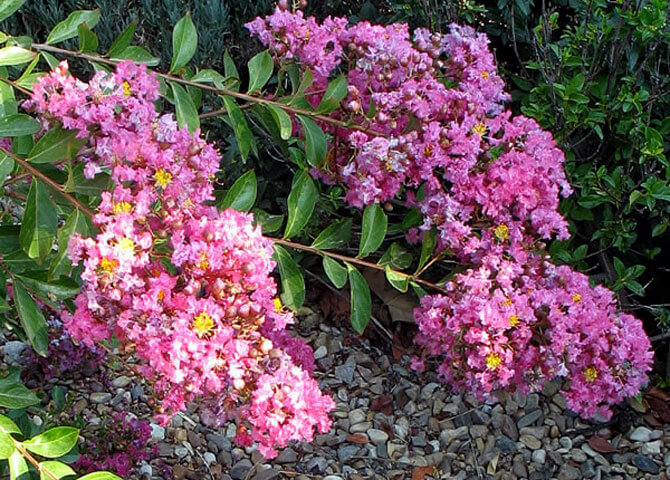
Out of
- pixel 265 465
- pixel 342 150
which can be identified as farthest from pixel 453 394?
pixel 342 150

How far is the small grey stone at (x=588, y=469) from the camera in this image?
243 centimetres

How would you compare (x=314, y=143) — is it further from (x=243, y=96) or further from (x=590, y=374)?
(x=590, y=374)

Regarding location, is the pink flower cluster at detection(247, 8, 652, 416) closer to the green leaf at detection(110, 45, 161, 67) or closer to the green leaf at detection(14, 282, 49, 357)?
the green leaf at detection(110, 45, 161, 67)

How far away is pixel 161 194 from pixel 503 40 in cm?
163

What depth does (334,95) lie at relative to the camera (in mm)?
1744

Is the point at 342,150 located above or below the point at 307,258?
above

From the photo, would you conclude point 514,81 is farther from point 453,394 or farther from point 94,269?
point 94,269

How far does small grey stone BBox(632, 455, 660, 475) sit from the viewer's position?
2.43 m

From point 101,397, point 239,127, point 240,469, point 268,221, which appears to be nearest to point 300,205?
point 268,221

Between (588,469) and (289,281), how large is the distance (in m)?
1.23

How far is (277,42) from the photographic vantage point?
6.08 feet

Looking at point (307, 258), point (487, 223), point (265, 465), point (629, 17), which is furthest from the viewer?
point (307, 258)

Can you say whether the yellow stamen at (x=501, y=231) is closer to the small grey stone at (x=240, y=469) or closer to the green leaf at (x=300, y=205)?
the green leaf at (x=300, y=205)

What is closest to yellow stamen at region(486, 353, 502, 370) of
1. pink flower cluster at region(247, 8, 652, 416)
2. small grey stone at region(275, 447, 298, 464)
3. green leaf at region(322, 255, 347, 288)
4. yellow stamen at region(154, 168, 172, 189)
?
pink flower cluster at region(247, 8, 652, 416)
